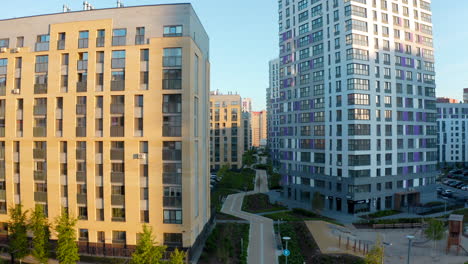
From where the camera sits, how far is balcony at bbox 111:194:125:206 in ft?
113

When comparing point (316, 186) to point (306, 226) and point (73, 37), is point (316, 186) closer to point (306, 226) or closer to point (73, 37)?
point (306, 226)

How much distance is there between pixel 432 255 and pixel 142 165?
33388 mm

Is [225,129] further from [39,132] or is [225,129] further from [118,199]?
[118,199]

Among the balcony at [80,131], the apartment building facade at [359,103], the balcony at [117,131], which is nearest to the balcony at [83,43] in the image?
the balcony at [80,131]

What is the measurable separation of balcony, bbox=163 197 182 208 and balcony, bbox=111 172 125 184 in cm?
526

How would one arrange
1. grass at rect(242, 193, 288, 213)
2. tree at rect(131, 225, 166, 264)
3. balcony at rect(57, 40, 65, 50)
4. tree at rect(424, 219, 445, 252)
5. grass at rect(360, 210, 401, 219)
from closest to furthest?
tree at rect(131, 225, 166, 264) < tree at rect(424, 219, 445, 252) < balcony at rect(57, 40, 65, 50) < grass at rect(360, 210, 401, 219) < grass at rect(242, 193, 288, 213)

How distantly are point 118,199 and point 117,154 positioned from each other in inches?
194

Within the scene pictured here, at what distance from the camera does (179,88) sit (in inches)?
1319

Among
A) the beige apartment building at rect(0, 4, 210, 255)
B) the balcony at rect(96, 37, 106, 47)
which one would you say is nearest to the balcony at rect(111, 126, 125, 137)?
the beige apartment building at rect(0, 4, 210, 255)

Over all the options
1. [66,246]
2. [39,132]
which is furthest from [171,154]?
[39,132]

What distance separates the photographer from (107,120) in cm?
3481

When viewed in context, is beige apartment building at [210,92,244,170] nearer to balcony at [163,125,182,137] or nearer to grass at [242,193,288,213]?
grass at [242,193,288,213]

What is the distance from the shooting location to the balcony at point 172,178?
33594mm

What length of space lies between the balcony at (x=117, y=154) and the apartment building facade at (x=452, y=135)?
12648cm
